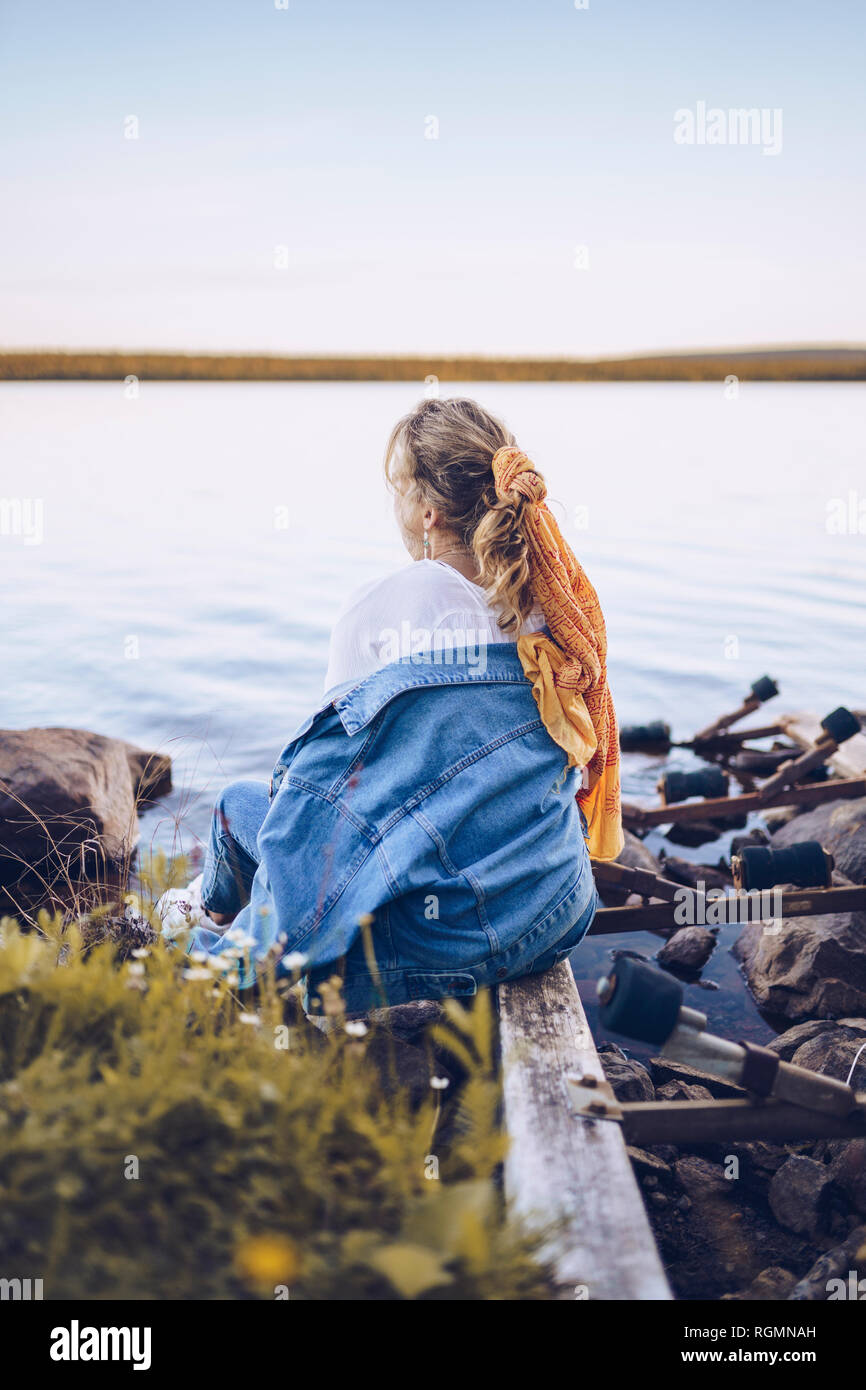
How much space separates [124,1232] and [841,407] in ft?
207

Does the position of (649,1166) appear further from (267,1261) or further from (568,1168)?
(267,1261)

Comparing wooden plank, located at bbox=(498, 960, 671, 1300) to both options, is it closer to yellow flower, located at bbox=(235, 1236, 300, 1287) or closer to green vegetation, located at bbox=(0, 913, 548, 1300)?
green vegetation, located at bbox=(0, 913, 548, 1300)

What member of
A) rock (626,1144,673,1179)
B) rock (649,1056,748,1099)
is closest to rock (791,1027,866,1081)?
rock (649,1056,748,1099)

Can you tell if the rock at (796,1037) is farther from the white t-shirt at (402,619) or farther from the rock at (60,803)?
the rock at (60,803)

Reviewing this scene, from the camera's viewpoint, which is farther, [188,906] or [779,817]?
[779,817]

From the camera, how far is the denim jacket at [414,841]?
292 centimetres

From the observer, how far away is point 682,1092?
12.8 feet

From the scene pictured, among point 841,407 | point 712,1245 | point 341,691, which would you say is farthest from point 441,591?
point 841,407

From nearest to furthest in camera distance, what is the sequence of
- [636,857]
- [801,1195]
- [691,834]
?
1. [801,1195]
2. [636,857]
3. [691,834]

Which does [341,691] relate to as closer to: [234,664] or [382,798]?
[382,798]

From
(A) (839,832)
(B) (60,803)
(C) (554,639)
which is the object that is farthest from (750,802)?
(B) (60,803)

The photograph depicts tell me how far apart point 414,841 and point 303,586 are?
39.6ft

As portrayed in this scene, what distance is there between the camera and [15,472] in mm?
23297

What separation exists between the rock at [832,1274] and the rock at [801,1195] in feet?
0.67
